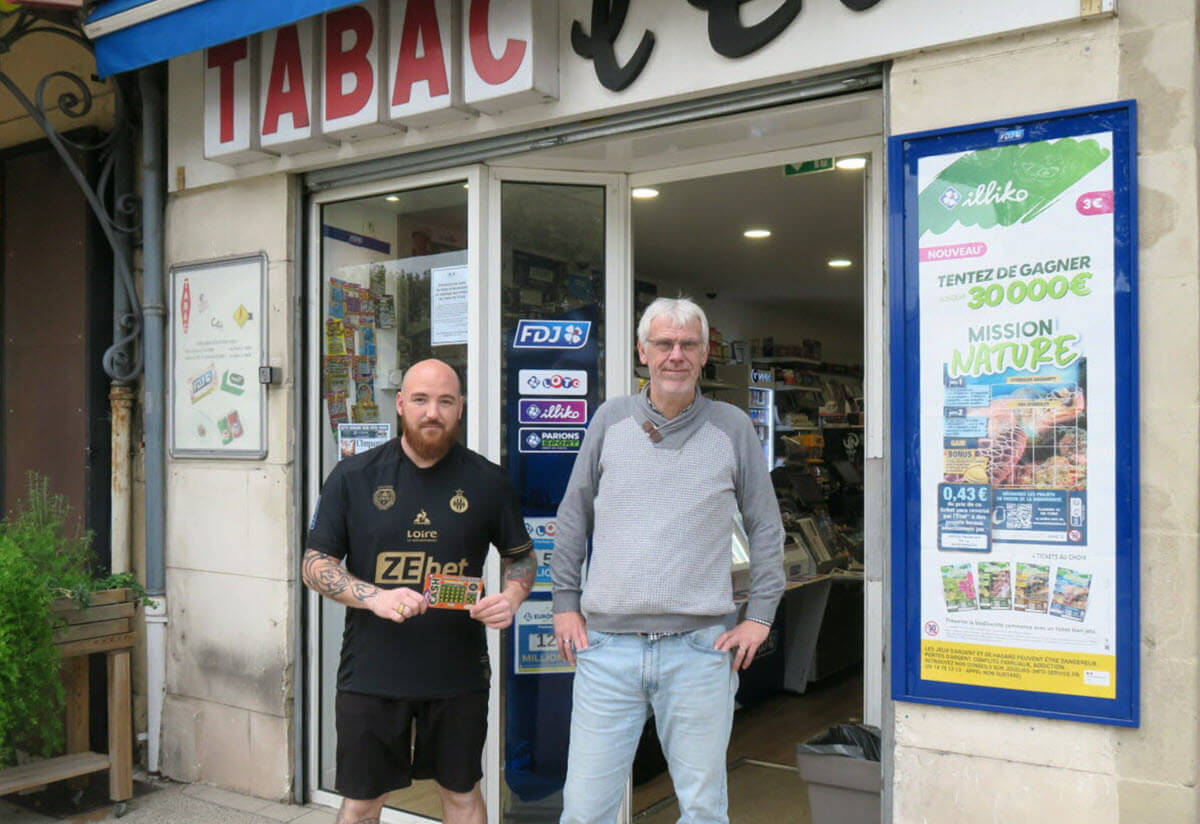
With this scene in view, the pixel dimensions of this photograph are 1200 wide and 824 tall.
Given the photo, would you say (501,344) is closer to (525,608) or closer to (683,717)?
(525,608)

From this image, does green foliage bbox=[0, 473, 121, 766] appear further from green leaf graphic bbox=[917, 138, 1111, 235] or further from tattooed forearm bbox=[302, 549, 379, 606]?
green leaf graphic bbox=[917, 138, 1111, 235]

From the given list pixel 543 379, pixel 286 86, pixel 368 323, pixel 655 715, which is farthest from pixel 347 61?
pixel 655 715

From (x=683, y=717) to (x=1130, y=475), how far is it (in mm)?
1282

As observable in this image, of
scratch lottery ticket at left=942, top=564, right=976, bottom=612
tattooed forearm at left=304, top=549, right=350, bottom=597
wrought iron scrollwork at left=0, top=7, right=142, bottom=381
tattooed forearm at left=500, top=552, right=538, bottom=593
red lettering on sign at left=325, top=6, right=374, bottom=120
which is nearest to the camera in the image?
scratch lottery ticket at left=942, top=564, right=976, bottom=612

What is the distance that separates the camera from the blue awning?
3.47 m

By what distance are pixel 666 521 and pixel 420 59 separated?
2.11m

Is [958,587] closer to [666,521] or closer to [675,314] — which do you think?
[666,521]

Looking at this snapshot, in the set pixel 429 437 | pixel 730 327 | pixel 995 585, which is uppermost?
pixel 730 327

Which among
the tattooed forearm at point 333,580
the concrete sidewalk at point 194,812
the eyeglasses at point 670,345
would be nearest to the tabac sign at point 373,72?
the eyeglasses at point 670,345

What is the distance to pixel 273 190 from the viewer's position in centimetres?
428

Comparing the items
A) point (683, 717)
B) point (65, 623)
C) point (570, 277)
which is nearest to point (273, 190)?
point (570, 277)

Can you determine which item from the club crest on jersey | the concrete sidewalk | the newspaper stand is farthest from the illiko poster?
the newspaper stand

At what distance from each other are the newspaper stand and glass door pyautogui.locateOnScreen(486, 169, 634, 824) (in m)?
1.69

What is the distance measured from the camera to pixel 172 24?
3830 millimetres
